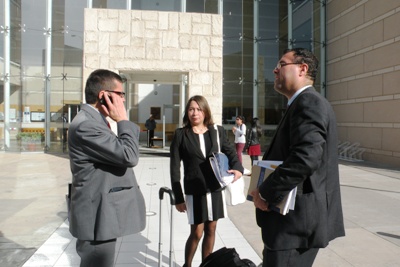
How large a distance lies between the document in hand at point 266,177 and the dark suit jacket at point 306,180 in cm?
4

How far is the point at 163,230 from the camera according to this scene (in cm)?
533

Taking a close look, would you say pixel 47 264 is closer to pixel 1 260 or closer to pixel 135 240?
pixel 1 260

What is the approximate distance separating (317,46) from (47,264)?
18.9 m

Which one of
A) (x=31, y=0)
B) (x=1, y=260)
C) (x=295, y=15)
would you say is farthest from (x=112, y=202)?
(x=295, y=15)

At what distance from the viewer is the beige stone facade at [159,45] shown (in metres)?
12.8

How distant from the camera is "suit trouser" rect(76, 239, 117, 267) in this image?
2338mm

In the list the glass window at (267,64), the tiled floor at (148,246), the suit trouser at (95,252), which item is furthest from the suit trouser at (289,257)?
the glass window at (267,64)

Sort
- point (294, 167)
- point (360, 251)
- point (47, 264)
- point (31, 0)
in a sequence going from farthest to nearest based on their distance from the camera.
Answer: point (31, 0) < point (360, 251) < point (47, 264) < point (294, 167)

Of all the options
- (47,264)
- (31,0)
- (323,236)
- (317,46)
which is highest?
(31,0)

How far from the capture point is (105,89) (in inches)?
93.1

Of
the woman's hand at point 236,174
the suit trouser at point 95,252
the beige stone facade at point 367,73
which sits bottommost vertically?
the suit trouser at point 95,252

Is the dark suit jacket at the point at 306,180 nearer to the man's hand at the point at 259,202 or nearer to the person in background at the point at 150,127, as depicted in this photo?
the man's hand at the point at 259,202

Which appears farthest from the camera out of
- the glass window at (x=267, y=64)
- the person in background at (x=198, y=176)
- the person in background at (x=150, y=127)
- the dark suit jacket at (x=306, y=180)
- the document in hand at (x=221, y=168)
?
the glass window at (x=267, y=64)

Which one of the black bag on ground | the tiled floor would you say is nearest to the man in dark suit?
the black bag on ground
